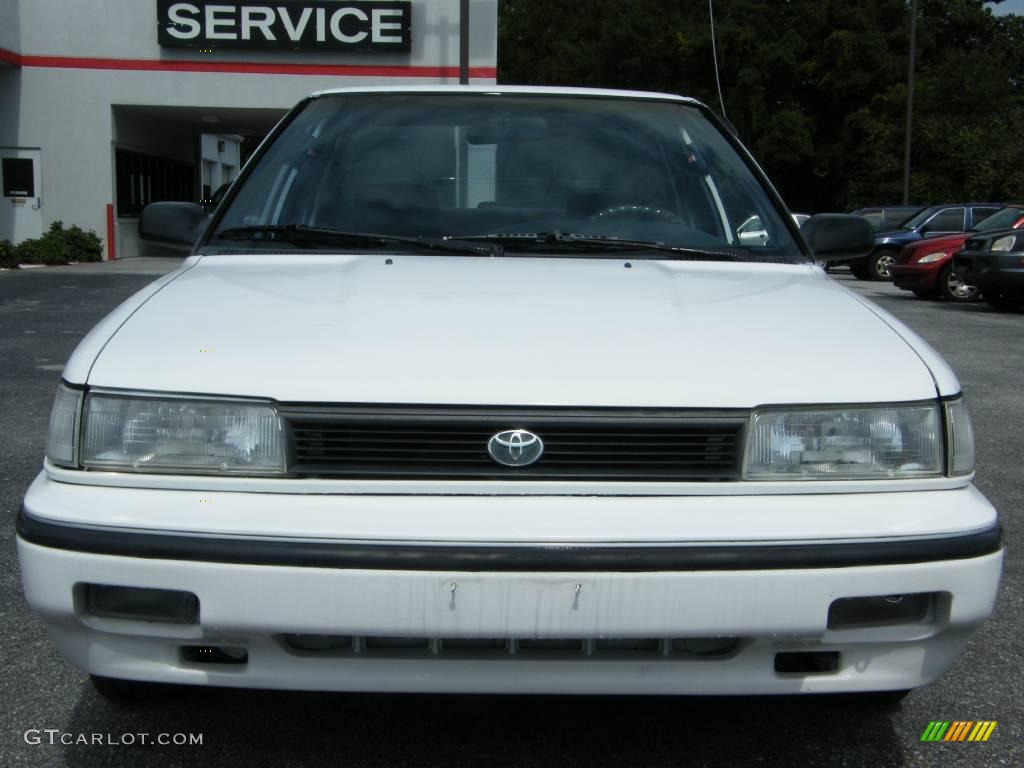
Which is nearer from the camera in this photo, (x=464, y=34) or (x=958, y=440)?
(x=958, y=440)

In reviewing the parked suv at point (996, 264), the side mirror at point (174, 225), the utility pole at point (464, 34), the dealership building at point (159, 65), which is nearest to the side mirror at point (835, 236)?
the side mirror at point (174, 225)

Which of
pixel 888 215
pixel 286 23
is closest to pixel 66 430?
pixel 888 215

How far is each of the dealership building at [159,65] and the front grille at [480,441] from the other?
67.1 ft

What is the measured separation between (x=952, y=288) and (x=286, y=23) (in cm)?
1347

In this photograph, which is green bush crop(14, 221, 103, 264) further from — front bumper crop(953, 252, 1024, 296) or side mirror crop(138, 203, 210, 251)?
side mirror crop(138, 203, 210, 251)

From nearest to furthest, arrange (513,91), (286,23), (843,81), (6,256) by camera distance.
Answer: (513,91)
(6,256)
(286,23)
(843,81)

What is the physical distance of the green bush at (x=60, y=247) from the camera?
19.9 metres

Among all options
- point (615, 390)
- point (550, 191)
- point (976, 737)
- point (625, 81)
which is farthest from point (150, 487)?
point (625, 81)

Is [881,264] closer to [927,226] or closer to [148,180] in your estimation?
[927,226]

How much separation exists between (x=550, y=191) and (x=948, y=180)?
30.5 m

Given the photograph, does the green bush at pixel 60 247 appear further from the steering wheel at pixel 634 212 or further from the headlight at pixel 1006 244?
the steering wheel at pixel 634 212

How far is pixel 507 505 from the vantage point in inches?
80.2

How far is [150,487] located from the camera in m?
2.10

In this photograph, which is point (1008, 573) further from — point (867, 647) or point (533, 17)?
point (533, 17)
